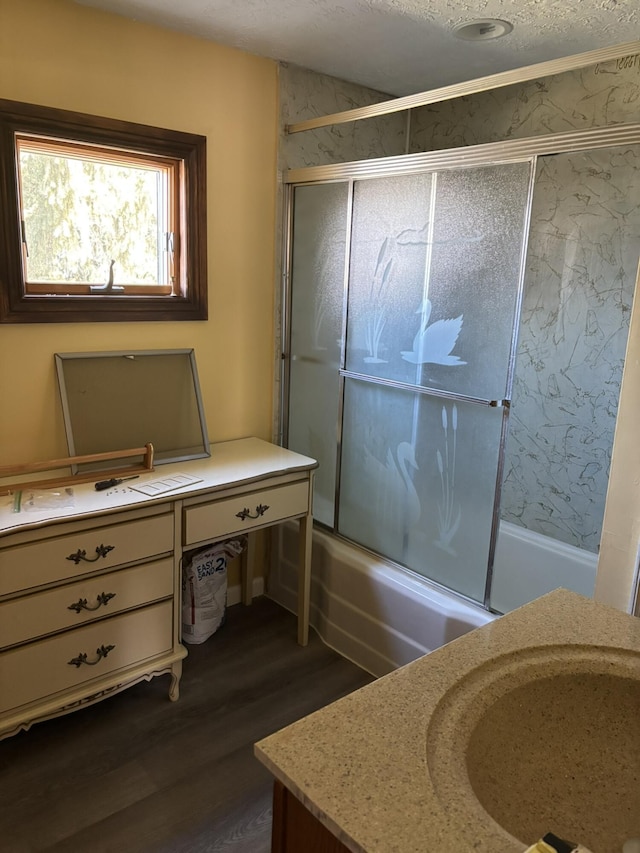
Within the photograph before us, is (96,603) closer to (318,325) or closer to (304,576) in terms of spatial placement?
(304,576)

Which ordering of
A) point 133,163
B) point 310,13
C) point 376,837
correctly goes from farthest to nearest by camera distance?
point 133,163
point 310,13
point 376,837

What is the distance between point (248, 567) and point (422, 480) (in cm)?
98

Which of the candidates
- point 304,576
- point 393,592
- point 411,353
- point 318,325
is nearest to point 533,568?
point 393,592

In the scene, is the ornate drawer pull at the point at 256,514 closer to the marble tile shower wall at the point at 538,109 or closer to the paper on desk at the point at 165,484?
the paper on desk at the point at 165,484

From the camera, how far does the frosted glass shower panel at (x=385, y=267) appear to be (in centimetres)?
223

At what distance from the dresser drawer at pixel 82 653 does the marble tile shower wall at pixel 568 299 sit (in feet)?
4.90

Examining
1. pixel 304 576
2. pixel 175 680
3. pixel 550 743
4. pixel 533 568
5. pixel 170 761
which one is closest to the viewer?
pixel 550 743

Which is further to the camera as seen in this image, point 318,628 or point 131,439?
point 318,628

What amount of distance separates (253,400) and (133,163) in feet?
3.36

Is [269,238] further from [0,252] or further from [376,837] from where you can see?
[376,837]

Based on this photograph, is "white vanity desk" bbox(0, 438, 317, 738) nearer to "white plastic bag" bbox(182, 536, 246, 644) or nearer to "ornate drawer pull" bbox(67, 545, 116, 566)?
"ornate drawer pull" bbox(67, 545, 116, 566)

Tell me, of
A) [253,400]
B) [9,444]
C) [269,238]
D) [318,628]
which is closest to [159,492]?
[9,444]

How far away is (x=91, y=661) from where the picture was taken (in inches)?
78.7

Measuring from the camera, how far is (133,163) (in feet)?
7.67
